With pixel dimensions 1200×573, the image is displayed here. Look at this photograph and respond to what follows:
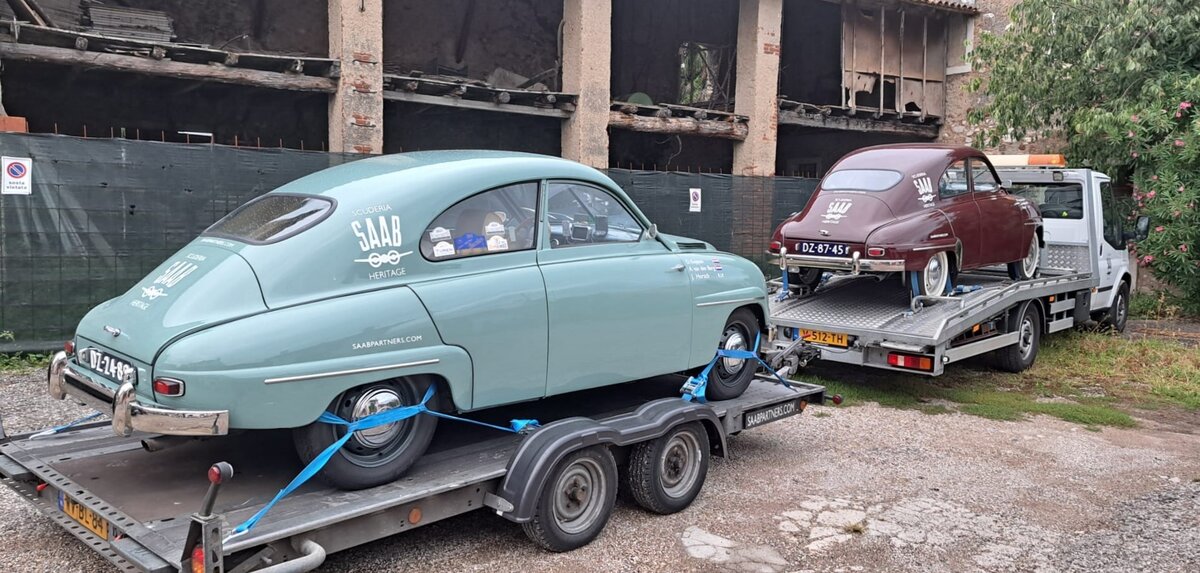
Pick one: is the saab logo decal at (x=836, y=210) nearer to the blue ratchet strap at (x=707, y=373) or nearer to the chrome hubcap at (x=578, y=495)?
the blue ratchet strap at (x=707, y=373)

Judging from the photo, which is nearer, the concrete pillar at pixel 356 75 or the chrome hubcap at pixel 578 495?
the chrome hubcap at pixel 578 495

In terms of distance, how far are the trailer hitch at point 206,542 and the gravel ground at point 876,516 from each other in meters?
1.10

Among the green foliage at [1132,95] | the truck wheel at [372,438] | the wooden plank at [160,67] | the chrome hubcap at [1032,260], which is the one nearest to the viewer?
the truck wheel at [372,438]

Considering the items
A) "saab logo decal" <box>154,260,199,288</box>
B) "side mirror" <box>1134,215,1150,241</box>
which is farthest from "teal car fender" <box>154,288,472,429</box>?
"side mirror" <box>1134,215,1150,241</box>

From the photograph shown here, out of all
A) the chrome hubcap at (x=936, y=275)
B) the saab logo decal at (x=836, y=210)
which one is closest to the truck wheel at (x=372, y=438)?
the saab logo decal at (x=836, y=210)

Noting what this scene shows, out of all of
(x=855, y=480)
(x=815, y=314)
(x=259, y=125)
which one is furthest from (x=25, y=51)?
(x=855, y=480)

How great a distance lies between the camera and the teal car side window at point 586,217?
5.09 metres

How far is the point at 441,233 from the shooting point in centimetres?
457

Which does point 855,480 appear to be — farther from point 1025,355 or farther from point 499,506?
point 1025,355

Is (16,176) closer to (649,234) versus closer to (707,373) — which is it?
(649,234)

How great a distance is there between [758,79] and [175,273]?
13.5 metres

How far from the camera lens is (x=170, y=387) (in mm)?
3736

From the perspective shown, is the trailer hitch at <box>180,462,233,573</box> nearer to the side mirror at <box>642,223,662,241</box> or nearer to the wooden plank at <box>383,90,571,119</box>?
the side mirror at <box>642,223,662,241</box>

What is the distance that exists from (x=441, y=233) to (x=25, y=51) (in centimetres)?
904
